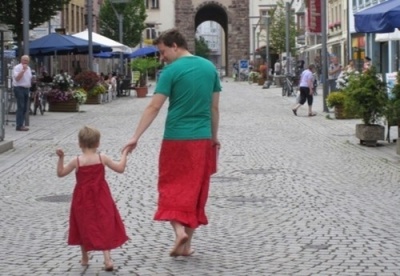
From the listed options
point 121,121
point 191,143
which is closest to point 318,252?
point 191,143

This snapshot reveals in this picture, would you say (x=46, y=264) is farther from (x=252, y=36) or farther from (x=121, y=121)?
(x=252, y=36)

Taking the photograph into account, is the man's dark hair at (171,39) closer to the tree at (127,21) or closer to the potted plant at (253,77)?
the tree at (127,21)

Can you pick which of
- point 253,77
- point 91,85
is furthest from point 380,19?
point 253,77

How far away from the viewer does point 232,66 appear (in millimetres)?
109750

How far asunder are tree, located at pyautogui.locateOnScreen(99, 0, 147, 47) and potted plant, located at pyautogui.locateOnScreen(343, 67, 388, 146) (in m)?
54.9

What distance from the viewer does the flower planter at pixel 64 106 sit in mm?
36500

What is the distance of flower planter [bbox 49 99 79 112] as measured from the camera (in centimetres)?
3650

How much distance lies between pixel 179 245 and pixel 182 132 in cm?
86

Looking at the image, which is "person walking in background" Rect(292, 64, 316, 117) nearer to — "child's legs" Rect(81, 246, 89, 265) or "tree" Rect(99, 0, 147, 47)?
"child's legs" Rect(81, 246, 89, 265)

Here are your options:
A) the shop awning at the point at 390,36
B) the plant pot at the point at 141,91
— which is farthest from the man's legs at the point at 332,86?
the plant pot at the point at 141,91

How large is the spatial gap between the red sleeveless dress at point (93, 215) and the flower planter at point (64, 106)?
93.7 feet

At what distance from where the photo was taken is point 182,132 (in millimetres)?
8469

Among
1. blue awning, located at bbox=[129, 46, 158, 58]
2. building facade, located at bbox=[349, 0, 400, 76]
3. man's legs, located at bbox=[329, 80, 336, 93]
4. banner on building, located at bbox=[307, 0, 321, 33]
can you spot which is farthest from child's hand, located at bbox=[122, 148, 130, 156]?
blue awning, located at bbox=[129, 46, 158, 58]

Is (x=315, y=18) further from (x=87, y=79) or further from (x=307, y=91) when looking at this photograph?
(x=307, y=91)
